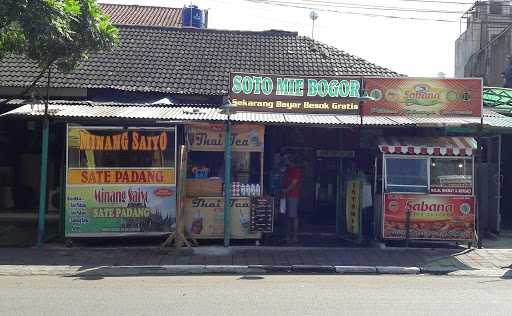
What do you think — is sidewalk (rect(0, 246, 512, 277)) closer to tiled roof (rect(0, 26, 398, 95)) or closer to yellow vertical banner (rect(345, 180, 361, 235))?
yellow vertical banner (rect(345, 180, 361, 235))

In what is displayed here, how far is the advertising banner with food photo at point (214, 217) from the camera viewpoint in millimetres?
11945

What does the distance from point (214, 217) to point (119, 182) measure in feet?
7.14

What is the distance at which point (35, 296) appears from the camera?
7441 mm

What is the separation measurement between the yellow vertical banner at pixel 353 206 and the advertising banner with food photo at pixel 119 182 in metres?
4.04

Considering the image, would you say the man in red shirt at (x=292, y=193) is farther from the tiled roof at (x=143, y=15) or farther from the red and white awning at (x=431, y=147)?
the tiled roof at (x=143, y=15)

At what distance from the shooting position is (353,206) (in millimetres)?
12547

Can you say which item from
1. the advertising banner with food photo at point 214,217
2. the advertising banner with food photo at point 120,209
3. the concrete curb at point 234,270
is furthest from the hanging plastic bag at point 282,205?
the concrete curb at point 234,270

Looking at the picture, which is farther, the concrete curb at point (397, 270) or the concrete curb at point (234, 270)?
the concrete curb at point (397, 270)

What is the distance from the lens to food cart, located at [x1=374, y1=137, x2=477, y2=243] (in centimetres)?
1182

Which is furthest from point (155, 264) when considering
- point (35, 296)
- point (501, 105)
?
point (501, 105)

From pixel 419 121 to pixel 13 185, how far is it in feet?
37.7

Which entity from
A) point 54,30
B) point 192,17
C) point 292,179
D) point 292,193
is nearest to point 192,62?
point 192,17

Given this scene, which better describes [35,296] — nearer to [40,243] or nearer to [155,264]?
[155,264]

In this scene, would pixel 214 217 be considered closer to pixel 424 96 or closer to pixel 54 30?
pixel 54 30
